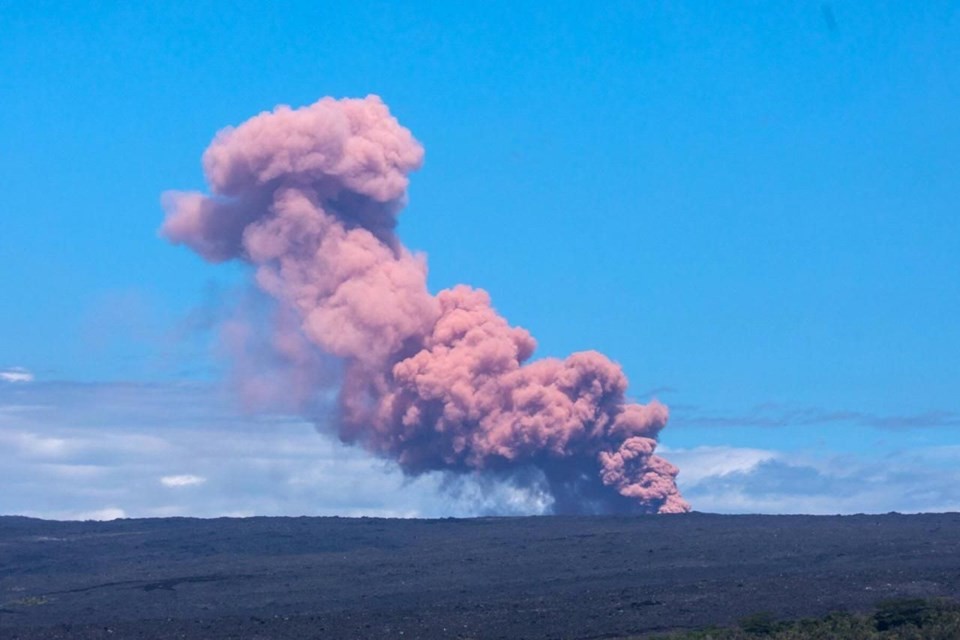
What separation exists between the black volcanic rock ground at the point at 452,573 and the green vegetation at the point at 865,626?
8.84 feet

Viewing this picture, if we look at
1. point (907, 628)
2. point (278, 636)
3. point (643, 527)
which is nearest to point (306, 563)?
point (643, 527)

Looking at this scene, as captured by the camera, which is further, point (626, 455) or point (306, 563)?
point (626, 455)

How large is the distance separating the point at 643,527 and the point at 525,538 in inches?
276

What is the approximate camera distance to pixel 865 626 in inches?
1950

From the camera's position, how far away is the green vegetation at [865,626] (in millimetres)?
47500

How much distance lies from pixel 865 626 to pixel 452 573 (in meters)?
26.8

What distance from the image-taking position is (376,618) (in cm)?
5700

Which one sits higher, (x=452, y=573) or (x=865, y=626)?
(x=452, y=573)

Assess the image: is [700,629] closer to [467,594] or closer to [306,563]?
[467,594]

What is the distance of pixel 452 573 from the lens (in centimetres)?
7219

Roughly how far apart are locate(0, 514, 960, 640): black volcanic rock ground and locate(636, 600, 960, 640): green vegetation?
269 centimetres

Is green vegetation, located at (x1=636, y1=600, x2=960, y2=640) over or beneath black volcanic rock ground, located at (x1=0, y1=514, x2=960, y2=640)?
beneath

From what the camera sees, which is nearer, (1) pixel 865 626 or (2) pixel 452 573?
(1) pixel 865 626

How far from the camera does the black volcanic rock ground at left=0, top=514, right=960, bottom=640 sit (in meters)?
55.3
